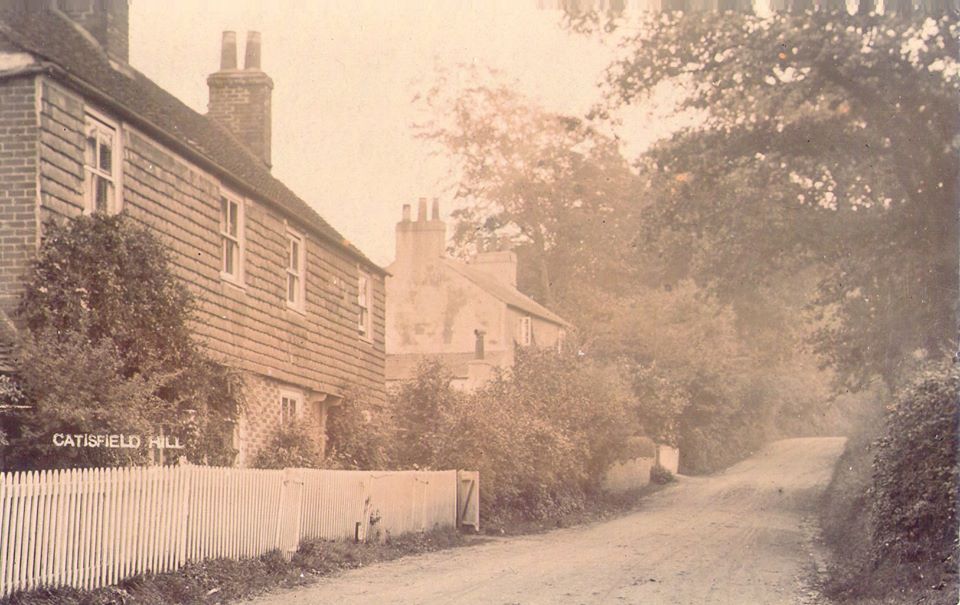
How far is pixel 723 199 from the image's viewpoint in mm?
23109

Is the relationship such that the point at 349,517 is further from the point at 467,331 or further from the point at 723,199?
the point at 467,331

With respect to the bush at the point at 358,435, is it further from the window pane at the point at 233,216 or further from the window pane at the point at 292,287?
the window pane at the point at 233,216

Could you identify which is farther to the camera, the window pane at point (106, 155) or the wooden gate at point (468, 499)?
the wooden gate at point (468, 499)

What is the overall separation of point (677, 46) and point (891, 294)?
6.43 m

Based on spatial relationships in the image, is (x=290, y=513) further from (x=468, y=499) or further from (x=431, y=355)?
(x=431, y=355)

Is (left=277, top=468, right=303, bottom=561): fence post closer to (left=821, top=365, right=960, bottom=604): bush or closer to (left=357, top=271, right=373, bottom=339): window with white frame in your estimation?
(left=821, top=365, right=960, bottom=604): bush

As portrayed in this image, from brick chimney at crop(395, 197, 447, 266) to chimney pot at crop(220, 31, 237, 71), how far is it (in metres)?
16.4

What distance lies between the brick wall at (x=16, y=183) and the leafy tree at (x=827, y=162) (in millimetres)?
12388

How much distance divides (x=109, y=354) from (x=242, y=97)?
1302cm

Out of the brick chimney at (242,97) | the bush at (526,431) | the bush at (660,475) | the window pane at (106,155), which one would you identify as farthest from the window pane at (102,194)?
the bush at (660,475)

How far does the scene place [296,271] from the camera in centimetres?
2119

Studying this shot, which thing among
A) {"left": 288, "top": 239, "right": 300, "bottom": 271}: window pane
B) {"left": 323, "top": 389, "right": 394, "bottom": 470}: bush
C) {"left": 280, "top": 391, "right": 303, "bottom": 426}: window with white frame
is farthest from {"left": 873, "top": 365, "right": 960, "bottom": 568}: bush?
{"left": 288, "top": 239, "right": 300, "bottom": 271}: window pane

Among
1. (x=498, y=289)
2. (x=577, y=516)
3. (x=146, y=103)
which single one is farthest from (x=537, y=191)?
(x=146, y=103)

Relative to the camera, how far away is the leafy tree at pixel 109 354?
1159cm
